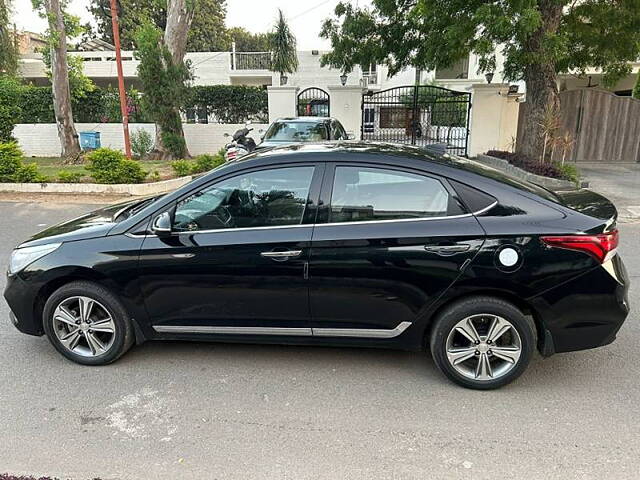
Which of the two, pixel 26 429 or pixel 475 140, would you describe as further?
pixel 475 140

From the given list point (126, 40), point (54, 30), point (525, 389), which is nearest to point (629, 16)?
point (525, 389)

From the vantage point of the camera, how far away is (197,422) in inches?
Result: 113

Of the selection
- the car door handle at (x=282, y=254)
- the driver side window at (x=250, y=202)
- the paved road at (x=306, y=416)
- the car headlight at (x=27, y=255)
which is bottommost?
the paved road at (x=306, y=416)

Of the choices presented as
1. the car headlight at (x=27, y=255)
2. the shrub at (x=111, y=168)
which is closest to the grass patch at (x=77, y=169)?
the shrub at (x=111, y=168)

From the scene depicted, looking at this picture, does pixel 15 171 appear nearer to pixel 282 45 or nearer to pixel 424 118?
pixel 282 45

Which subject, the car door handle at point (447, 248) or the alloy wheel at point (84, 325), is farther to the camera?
the alloy wheel at point (84, 325)

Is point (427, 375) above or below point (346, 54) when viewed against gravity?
below

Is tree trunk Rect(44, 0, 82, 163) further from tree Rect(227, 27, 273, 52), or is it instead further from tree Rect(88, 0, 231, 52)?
tree Rect(227, 27, 273, 52)

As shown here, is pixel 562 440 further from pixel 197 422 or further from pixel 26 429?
pixel 26 429

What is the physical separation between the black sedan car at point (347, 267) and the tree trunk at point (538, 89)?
8050mm

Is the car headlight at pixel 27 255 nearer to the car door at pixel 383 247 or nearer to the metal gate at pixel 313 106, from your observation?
the car door at pixel 383 247

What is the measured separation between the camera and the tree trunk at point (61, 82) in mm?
12781

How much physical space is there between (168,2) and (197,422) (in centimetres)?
1426

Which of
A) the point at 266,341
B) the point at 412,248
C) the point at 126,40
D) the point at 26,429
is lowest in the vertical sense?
the point at 26,429
